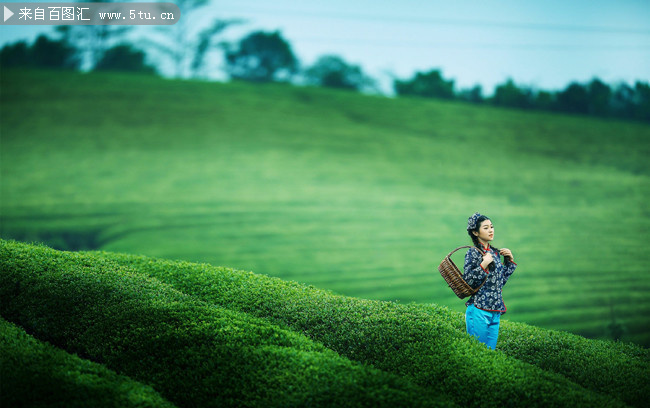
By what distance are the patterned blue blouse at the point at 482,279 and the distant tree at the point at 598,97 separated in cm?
1194

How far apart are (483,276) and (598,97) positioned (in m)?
12.5

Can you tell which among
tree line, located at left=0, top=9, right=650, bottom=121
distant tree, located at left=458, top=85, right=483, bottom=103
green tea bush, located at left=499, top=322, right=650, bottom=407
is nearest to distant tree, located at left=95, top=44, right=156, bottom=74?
tree line, located at left=0, top=9, right=650, bottom=121

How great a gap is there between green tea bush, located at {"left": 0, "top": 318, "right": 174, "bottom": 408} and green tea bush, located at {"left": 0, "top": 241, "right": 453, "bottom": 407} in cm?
27

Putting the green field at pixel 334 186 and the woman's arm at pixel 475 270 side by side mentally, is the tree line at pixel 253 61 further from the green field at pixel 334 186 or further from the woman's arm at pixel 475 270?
the woman's arm at pixel 475 270

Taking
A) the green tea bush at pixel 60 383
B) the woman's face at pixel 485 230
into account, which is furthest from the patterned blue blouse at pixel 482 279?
the green tea bush at pixel 60 383

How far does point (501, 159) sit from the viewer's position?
14.5m

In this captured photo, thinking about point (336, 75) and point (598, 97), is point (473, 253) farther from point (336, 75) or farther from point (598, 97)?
point (336, 75)

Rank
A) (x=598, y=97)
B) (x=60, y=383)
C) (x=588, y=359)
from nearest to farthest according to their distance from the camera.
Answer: (x=60, y=383)
(x=588, y=359)
(x=598, y=97)

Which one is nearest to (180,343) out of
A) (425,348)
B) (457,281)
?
(425,348)

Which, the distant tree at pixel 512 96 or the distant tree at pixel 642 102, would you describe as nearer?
the distant tree at pixel 642 102

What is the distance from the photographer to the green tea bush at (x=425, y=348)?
149 inches

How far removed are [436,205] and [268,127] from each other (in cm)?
544

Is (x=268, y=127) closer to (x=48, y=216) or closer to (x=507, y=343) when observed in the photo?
(x=48, y=216)

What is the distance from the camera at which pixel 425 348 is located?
4.31 metres
